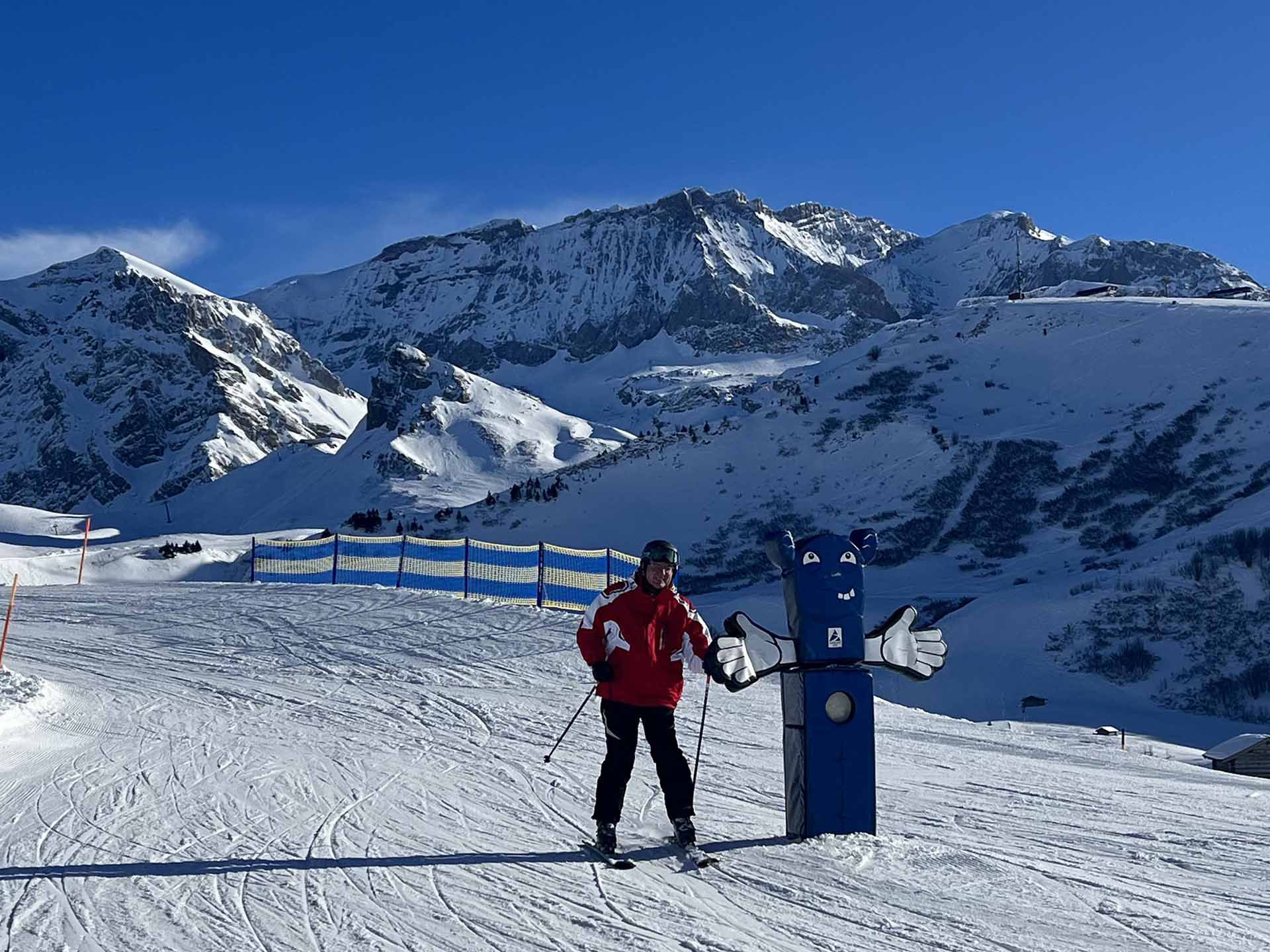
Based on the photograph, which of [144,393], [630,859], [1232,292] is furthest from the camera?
[144,393]

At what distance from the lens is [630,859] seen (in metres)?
5.45

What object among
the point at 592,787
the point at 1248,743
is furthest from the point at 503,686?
the point at 1248,743

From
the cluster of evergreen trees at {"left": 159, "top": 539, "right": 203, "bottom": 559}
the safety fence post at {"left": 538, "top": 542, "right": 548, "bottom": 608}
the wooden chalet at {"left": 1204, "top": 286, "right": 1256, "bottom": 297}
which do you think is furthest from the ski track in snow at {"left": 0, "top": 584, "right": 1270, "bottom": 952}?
the wooden chalet at {"left": 1204, "top": 286, "right": 1256, "bottom": 297}

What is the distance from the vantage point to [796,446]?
188ft

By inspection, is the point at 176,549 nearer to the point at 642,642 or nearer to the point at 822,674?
the point at 642,642

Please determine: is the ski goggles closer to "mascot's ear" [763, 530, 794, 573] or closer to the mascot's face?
"mascot's ear" [763, 530, 794, 573]

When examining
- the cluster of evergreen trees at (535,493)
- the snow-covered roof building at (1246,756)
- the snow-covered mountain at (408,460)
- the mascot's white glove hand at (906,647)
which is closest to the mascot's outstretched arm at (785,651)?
the mascot's white glove hand at (906,647)

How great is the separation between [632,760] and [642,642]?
0.59 meters

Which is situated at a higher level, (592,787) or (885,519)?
(885,519)

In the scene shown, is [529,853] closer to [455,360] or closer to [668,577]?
[668,577]

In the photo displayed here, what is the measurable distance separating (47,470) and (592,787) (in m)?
151

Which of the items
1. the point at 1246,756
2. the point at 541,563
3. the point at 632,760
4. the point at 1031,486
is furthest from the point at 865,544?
the point at 1031,486

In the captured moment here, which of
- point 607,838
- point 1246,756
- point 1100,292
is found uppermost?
point 1100,292

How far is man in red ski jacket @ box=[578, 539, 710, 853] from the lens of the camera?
217 inches
